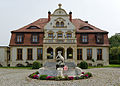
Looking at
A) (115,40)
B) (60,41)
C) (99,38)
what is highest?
(115,40)

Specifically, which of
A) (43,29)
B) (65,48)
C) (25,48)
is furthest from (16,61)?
(65,48)

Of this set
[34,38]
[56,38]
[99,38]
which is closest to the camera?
[56,38]

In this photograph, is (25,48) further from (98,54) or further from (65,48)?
(98,54)

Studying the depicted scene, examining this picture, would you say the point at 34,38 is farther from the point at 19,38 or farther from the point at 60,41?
the point at 60,41

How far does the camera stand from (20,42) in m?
30.6

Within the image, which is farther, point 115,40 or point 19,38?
point 115,40

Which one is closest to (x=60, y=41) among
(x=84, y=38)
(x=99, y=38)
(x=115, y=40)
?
(x=84, y=38)

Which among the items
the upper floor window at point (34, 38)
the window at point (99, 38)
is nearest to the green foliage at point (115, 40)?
the window at point (99, 38)

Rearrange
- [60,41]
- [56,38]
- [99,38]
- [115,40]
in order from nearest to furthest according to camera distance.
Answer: [60,41] → [56,38] → [99,38] → [115,40]

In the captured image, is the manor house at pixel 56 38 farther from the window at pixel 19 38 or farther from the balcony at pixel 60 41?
the balcony at pixel 60 41

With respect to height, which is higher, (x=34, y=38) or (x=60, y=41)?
(x=34, y=38)

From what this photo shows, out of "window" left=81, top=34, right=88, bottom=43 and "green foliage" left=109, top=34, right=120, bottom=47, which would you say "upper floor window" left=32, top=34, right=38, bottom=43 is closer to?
"window" left=81, top=34, right=88, bottom=43

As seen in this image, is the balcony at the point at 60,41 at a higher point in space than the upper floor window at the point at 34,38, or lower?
lower

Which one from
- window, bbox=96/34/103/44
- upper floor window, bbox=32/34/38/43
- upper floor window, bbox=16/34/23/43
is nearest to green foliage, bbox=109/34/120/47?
window, bbox=96/34/103/44
